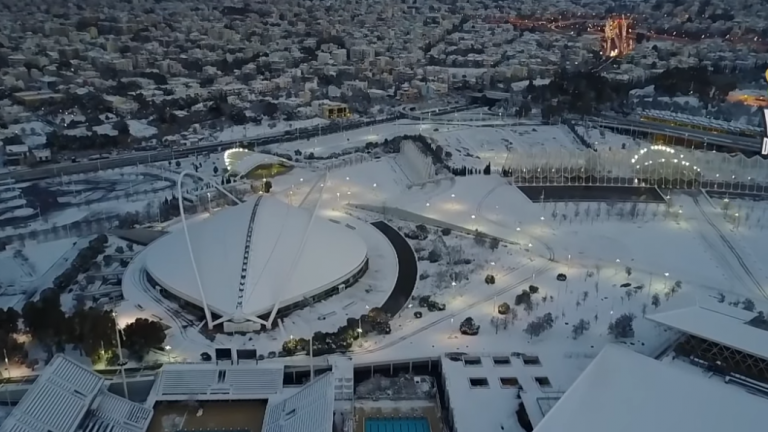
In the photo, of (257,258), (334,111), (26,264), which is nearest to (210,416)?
(257,258)

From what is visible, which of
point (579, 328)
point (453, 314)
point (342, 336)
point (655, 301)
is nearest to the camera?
point (342, 336)

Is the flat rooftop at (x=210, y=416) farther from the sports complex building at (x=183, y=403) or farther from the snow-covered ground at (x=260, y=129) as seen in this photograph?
the snow-covered ground at (x=260, y=129)

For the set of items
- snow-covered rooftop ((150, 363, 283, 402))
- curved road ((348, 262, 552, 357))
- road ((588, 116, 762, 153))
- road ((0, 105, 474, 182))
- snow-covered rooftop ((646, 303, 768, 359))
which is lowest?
snow-covered rooftop ((150, 363, 283, 402))

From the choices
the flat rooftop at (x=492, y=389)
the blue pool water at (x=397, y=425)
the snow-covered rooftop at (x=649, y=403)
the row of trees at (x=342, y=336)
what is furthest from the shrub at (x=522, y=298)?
the blue pool water at (x=397, y=425)

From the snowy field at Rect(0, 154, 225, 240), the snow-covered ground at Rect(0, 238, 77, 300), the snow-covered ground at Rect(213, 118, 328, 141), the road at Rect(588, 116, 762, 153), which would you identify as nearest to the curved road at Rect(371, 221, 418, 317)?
the snowy field at Rect(0, 154, 225, 240)

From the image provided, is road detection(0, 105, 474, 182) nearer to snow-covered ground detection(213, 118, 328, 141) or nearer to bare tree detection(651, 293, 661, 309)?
snow-covered ground detection(213, 118, 328, 141)

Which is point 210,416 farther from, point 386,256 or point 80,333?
point 386,256

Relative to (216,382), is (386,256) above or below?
above

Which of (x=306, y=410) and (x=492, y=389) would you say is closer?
(x=306, y=410)
